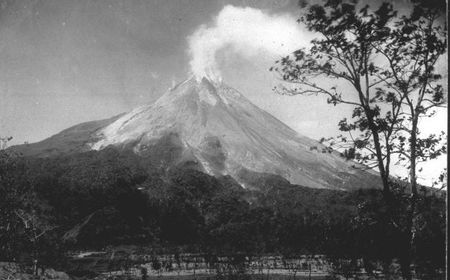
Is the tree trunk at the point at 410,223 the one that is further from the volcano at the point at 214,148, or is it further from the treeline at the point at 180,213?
the volcano at the point at 214,148

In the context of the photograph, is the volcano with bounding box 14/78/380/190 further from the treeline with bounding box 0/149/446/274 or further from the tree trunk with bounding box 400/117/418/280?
the tree trunk with bounding box 400/117/418/280

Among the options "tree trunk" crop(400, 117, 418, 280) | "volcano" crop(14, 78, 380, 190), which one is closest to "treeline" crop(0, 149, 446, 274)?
"volcano" crop(14, 78, 380, 190)

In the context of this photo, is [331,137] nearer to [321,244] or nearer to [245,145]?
[321,244]

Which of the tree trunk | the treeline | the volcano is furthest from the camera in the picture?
the volcano

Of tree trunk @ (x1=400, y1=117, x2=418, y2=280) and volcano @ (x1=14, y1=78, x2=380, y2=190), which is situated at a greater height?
volcano @ (x1=14, y1=78, x2=380, y2=190)

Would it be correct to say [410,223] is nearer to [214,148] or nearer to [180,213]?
[180,213]

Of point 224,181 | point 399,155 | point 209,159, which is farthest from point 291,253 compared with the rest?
point 209,159

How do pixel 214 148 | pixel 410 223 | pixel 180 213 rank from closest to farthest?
pixel 410 223, pixel 180 213, pixel 214 148

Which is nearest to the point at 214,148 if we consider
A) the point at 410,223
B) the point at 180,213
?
the point at 180,213

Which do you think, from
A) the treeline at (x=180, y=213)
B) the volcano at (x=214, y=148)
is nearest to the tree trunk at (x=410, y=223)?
the treeline at (x=180, y=213)

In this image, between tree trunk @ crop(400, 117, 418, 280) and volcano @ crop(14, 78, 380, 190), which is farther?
volcano @ crop(14, 78, 380, 190)

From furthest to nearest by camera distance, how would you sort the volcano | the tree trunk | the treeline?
the volcano
the treeline
the tree trunk

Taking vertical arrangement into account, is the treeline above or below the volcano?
below
